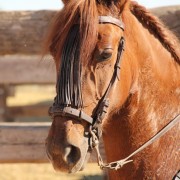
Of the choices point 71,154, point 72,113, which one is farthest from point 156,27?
point 71,154

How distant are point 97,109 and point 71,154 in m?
0.27

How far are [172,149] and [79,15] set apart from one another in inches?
36.3

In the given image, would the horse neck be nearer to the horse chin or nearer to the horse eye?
the horse eye

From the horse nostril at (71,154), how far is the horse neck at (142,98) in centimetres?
37

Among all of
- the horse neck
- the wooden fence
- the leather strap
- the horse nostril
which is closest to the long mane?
the horse neck

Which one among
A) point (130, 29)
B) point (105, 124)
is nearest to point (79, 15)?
point (130, 29)

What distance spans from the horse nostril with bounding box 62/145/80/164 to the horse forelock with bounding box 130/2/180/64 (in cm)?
88

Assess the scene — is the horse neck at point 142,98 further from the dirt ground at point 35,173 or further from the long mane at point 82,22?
the dirt ground at point 35,173

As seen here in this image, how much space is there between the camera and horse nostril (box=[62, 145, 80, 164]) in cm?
251

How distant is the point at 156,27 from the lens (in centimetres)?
298

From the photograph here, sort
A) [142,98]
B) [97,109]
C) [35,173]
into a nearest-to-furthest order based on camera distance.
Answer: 1. [97,109]
2. [142,98]
3. [35,173]

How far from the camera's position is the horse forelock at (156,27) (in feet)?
9.70

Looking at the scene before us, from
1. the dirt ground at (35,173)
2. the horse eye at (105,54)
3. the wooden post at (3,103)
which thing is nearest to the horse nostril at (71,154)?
the horse eye at (105,54)

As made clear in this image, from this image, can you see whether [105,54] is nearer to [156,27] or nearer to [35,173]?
[156,27]
